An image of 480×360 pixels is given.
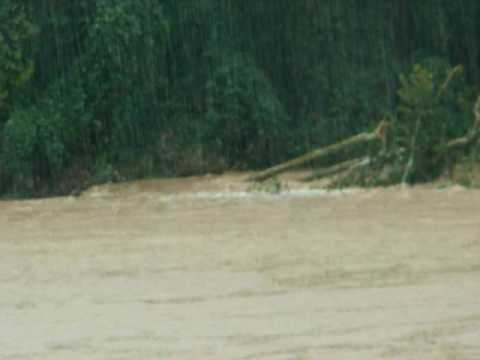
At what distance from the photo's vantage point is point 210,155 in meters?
18.7

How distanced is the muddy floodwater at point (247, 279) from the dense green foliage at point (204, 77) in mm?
4906

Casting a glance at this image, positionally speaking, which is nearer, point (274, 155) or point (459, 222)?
point (459, 222)

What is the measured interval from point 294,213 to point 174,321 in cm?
548

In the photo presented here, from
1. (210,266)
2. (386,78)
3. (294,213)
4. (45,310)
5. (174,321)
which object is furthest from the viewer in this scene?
(386,78)

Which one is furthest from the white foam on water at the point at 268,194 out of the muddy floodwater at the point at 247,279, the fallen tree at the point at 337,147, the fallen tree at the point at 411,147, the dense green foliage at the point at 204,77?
the dense green foliage at the point at 204,77

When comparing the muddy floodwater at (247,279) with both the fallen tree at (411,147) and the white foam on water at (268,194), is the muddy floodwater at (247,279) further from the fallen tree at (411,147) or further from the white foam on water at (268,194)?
the fallen tree at (411,147)

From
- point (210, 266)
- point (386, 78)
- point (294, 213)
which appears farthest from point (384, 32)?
point (210, 266)

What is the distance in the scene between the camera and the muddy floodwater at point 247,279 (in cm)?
574

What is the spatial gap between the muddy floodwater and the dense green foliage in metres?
4.91

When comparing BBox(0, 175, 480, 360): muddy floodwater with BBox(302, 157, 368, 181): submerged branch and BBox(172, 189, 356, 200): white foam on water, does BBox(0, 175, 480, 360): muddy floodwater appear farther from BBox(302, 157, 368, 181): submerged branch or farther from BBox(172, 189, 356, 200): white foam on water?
BBox(302, 157, 368, 181): submerged branch

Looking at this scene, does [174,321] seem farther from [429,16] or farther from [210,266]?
[429,16]

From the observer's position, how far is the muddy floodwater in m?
5.74

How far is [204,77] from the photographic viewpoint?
63.7 feet

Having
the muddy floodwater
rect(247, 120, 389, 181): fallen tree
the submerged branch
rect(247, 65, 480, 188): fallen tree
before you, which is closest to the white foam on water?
rect(247, 65, 480, 188): fallen tree
